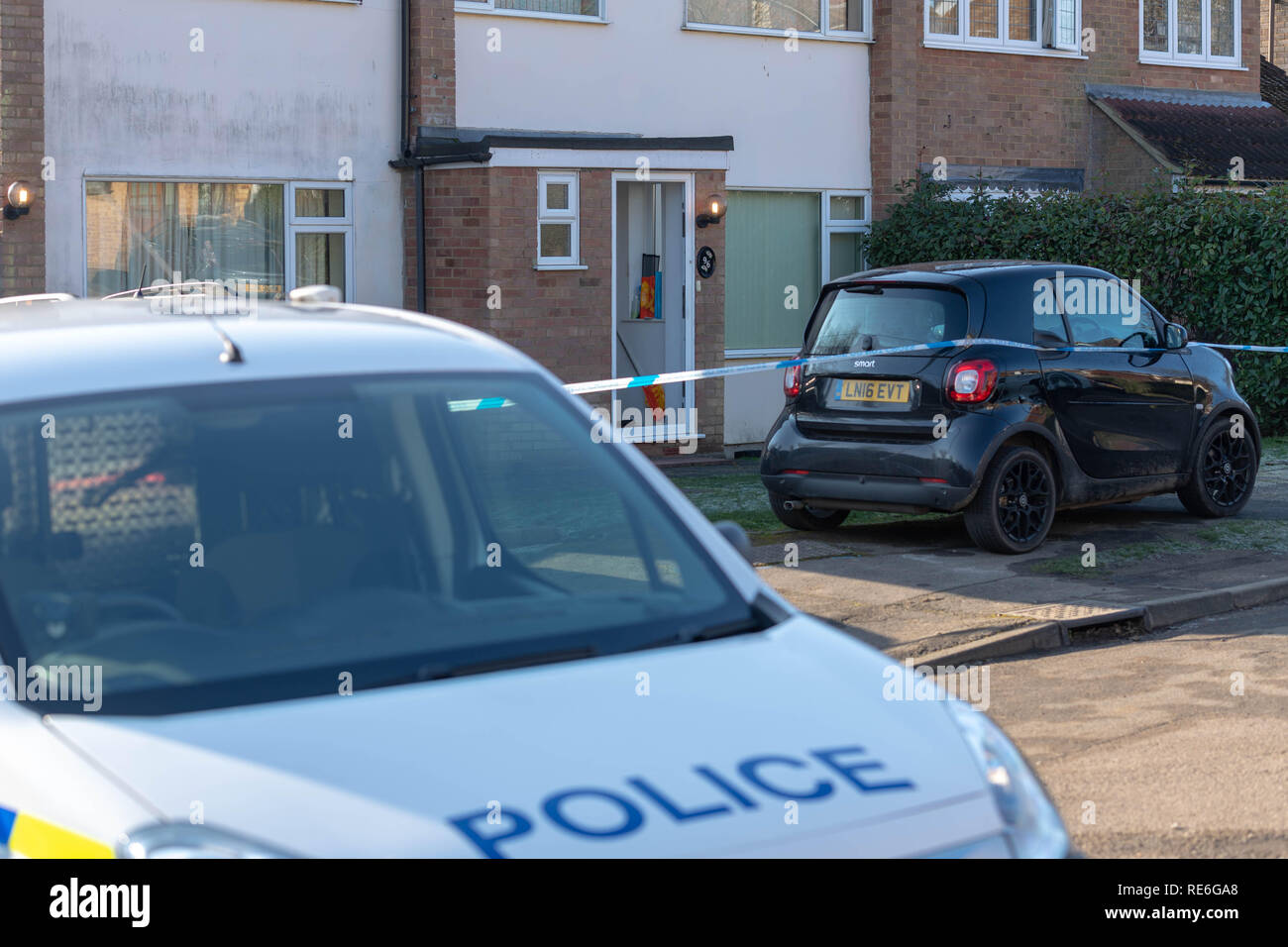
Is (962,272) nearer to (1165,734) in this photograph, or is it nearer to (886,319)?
(886,319)

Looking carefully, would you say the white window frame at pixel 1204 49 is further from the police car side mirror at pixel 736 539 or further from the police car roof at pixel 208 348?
the police car roof at pixel 208 348

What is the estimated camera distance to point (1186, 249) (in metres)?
18.1

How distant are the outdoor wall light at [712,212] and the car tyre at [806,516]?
6.09 meters

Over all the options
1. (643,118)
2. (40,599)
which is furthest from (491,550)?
(643,118)

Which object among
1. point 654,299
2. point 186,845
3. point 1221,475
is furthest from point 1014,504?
point 186,845

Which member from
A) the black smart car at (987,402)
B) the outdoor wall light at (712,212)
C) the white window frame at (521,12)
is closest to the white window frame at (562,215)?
the outdoor wall light at (712,212)

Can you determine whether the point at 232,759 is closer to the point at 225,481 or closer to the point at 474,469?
the point at 225,481

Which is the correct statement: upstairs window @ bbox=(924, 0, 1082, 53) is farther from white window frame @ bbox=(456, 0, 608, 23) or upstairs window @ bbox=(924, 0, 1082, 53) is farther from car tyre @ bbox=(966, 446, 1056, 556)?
car tyre @ bbox=(966, 446, 1056, 556)

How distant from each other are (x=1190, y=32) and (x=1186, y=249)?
719 cm

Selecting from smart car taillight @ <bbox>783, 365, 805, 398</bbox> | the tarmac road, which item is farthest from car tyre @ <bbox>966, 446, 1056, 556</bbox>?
the tarmac road

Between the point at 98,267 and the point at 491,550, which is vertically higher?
the point at 98,267

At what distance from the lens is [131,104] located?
1491 centimetres

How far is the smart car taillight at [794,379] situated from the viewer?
11.3 meters
